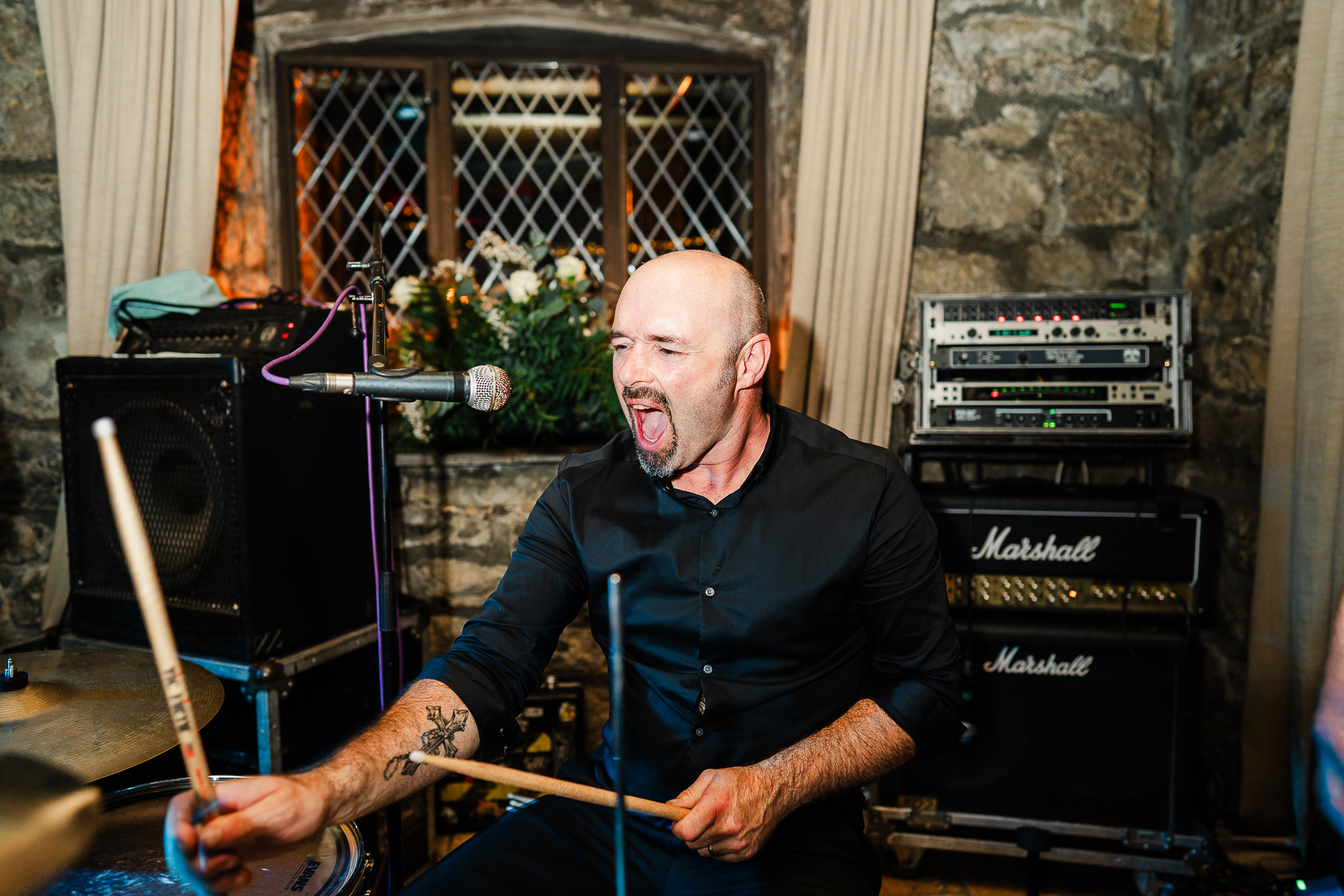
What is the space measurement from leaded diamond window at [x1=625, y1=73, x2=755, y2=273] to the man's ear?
1613 mm

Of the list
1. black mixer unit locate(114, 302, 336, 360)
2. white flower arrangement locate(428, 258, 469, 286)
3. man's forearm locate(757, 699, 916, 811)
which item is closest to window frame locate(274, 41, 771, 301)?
white flower arrangement locate(428, 258, 469, 286)

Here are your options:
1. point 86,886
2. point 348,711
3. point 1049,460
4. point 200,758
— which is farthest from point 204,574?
point 1049,460

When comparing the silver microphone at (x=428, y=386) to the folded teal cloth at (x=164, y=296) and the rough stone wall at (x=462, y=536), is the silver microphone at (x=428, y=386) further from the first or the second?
the rough stone wall at (x=462, y=536)

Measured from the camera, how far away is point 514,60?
2781mm

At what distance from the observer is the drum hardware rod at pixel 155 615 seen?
0.54 metres

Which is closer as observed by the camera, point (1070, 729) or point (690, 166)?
point (1070, 729)

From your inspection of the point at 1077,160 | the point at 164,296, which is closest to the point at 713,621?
the point at 164,296

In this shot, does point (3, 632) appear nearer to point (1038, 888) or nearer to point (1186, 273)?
point (1038, 888)

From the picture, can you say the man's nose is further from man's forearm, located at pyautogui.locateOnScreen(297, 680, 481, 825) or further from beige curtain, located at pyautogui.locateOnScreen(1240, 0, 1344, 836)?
beige curtain, located at pyautogui.locateOnScreen(1240, 0, 1344, 836)

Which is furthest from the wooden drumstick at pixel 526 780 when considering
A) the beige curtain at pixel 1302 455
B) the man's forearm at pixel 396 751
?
the beige curtain at pixel 1302 455

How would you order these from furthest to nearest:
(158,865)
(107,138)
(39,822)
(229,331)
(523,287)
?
(523,287), (107,138), (229,331), (158,865), (39,822)

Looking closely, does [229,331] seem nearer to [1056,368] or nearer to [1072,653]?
[1056,368]

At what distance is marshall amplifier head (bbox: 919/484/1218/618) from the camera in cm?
183

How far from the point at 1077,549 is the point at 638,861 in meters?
1.27
